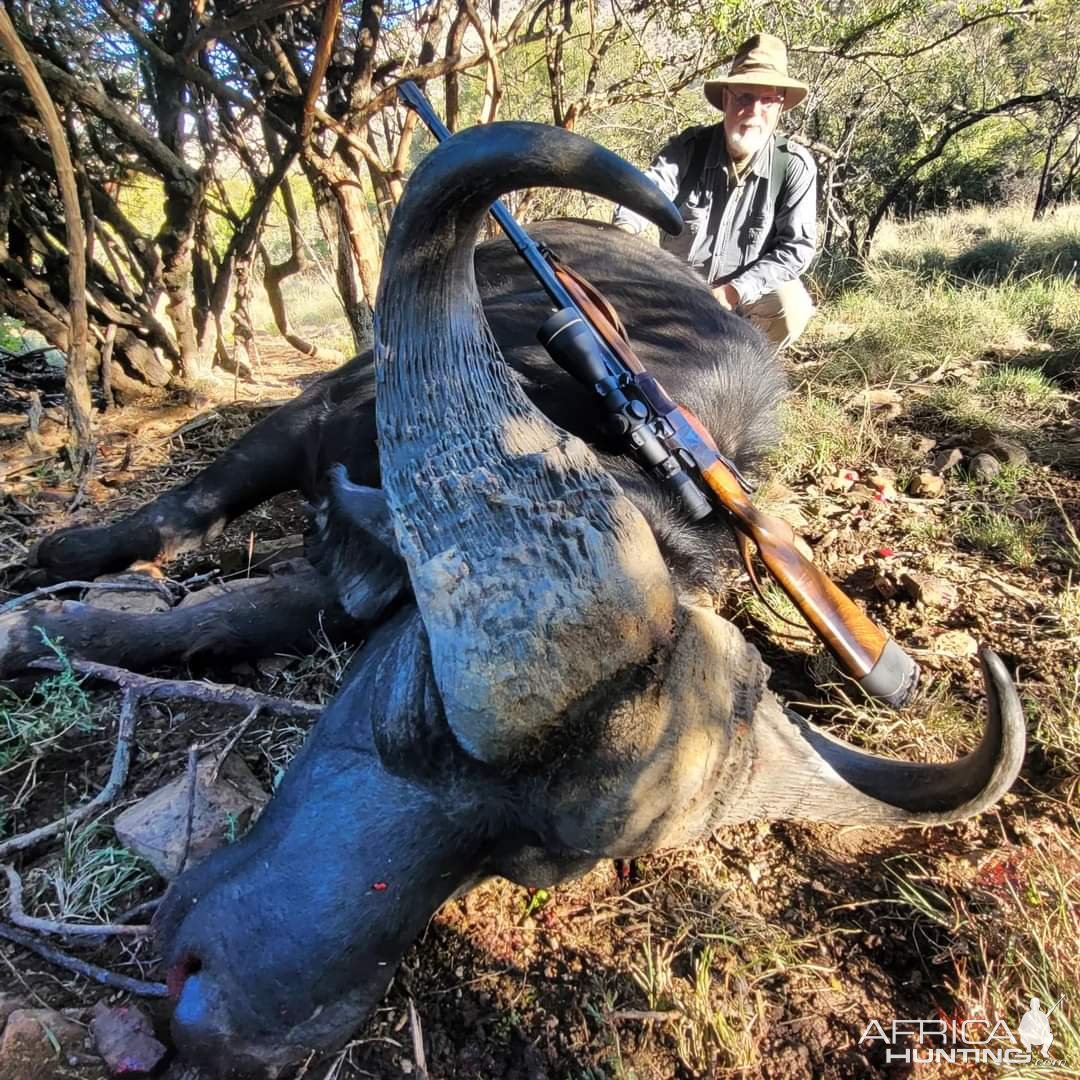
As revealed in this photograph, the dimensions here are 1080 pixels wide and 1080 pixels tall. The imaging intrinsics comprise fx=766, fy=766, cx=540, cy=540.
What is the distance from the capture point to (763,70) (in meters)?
4.74

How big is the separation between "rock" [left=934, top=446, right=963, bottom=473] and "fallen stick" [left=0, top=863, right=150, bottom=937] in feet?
14.6

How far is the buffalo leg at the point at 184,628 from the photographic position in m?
2.79

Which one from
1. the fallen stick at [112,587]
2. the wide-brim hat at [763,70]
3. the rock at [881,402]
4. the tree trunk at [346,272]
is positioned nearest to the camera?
the fallen stick at [112,587]

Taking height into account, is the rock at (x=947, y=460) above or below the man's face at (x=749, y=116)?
below

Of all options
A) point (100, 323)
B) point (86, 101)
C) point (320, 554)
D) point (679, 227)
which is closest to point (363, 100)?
point (86, 101)

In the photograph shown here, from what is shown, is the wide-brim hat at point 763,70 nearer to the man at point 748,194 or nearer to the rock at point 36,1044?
the man at point 748,194

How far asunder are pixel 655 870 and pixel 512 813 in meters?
0.89

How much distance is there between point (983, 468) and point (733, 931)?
3322 mm

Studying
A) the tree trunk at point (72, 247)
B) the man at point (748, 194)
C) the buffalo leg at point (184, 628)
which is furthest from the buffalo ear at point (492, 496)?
the man at point (748, 194)

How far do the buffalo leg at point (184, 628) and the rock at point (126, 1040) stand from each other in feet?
4.40

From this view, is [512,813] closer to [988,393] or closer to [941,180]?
[988,393]

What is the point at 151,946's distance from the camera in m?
1.83

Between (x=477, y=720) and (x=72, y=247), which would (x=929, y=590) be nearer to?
(x=477, y=720)

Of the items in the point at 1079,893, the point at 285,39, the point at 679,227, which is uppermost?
the point at 285,39
